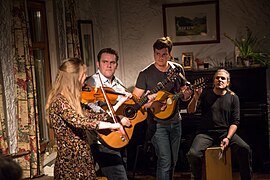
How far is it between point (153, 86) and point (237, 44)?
1.92 m

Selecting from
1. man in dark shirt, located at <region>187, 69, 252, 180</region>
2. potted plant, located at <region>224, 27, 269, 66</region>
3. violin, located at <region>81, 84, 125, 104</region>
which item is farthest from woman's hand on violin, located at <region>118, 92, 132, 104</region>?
potted plant, located at <region>224, 27, 269, 66</region>

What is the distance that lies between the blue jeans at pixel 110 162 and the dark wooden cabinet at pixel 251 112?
1739 mm

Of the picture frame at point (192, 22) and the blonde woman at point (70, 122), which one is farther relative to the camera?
the picture frame at point (192, 22)

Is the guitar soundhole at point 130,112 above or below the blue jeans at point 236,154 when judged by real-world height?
above

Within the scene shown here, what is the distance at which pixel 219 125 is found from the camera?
4.82m

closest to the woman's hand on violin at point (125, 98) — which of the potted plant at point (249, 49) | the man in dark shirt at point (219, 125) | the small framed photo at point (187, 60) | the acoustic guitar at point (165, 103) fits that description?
the acoustic guitar at point (165, 103)

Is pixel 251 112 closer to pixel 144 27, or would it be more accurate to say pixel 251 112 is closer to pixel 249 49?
pixel 249 49

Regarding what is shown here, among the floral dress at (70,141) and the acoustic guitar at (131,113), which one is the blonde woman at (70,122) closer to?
the floral dress at (70,141)

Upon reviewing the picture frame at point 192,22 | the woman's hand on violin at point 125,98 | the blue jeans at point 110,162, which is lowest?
the blue jeans at point 110,162

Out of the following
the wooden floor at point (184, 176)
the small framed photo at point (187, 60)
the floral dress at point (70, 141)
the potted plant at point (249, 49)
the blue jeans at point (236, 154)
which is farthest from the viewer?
the small framed photo at point (187, 60)

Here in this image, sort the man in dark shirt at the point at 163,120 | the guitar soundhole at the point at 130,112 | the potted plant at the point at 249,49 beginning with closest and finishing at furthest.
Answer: the guitar soundhole at the point at 130,112 < the man in dark shirt at the point at 163,120 < the potted plant at the point at 249,49

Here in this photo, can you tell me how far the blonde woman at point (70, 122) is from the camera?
10.4 feet

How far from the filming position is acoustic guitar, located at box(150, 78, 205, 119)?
4.36 metres

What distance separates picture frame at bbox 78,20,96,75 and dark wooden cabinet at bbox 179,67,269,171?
113cm
